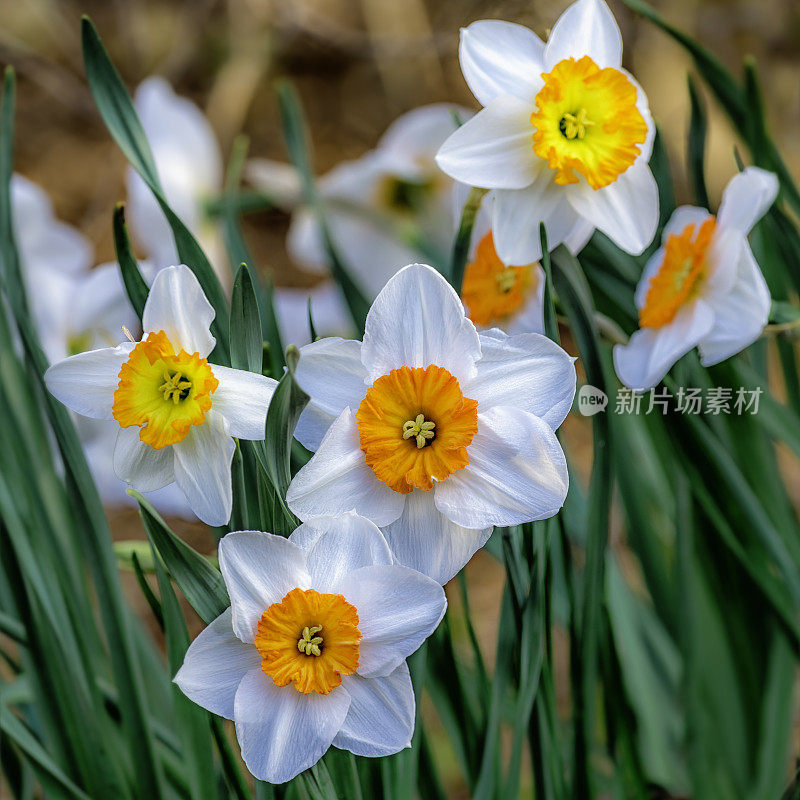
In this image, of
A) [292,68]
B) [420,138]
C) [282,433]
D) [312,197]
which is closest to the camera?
[282,433]

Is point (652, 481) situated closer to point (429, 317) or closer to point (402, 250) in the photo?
point (402, 250)

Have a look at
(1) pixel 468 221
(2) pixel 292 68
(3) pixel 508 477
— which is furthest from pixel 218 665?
(2) pixel 292 68

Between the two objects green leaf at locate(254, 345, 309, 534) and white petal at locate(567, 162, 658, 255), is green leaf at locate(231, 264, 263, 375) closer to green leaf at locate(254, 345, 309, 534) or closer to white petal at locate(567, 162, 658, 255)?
green leaf at locate(254, 345, 309, 534)

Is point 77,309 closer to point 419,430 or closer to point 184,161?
point 184,161

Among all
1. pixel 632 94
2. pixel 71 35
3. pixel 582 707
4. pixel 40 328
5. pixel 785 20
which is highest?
pixel 71 35

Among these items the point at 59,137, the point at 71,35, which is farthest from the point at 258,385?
the point at 71,35

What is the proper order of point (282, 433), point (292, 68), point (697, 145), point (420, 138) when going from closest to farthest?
point (282, 433)
point (697, 145)
point (420, 138)
point (292, 68)
